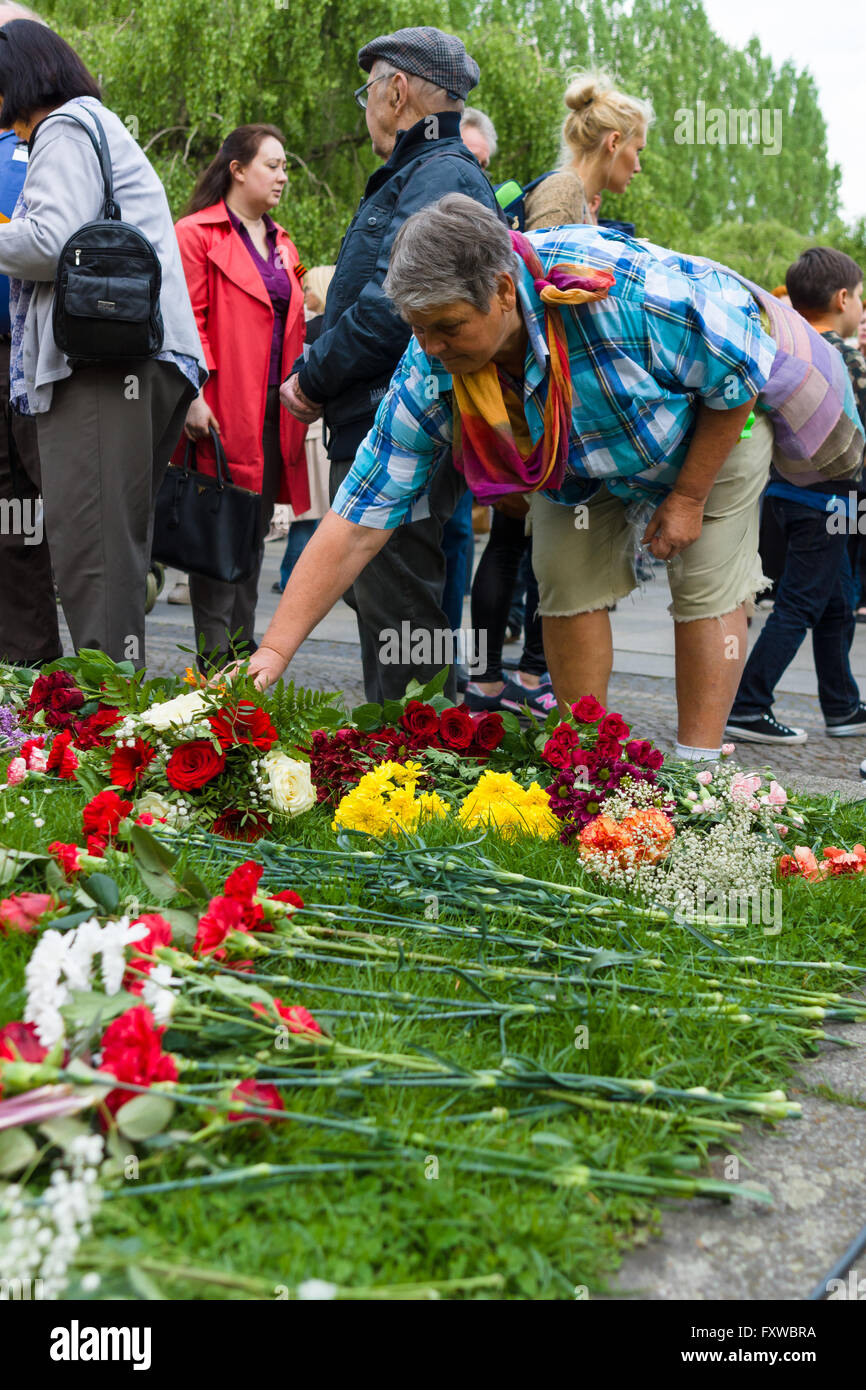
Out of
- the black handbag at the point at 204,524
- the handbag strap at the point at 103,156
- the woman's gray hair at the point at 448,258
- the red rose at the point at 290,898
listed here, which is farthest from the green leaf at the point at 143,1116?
the black handbag at the point at 204,524

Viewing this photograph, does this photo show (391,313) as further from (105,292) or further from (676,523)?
(676,523)

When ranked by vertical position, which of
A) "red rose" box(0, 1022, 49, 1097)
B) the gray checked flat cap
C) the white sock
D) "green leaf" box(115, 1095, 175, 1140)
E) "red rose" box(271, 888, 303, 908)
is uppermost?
the gray checked flat cap

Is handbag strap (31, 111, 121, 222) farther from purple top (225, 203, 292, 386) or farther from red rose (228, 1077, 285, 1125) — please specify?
red rose (228, 1077, 285, 1125)

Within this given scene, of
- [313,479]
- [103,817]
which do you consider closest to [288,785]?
[103,817]

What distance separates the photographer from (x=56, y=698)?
3377 millimetres

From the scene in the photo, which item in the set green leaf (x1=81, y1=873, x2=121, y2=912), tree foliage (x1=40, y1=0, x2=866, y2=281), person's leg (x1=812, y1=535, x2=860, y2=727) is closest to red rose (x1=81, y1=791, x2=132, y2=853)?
green leaf (x1=81, y1=873, x2=121, y2=912)

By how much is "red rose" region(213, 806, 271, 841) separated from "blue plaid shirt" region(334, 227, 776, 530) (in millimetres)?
826

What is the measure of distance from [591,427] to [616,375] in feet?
0.50

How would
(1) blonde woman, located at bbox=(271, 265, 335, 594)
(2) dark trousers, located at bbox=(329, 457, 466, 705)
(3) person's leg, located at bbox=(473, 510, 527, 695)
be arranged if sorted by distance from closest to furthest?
(2) dark trousers, located at bbox=(329, 457, 466, 705) < (3) person's leg, located at bbox=(473, 510, 527, 695) < (1) blonde woman, located at bbox=(271, 265, 335, 594)

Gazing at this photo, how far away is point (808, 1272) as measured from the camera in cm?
161

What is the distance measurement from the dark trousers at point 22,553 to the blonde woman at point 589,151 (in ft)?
6.49

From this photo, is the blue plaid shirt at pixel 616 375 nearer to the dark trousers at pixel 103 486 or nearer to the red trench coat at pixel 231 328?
the dark trousers at pixel 103 486

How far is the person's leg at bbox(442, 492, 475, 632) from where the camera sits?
4703mm
